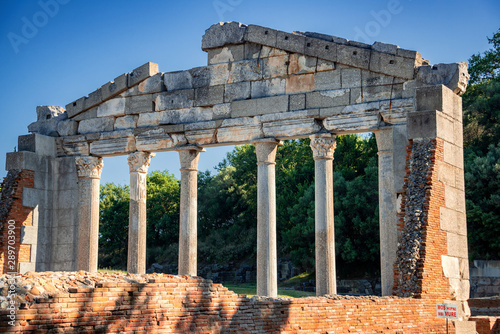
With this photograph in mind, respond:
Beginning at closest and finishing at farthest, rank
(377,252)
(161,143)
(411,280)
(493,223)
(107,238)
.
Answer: (411,280) → (161,143) → (493,223) → (377,252) → (107,238)

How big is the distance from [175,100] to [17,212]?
665cm

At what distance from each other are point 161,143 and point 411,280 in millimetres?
10415

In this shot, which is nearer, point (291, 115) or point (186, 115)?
point (291, 115)

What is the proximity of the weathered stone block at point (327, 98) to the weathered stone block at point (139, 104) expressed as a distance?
5.75 metres

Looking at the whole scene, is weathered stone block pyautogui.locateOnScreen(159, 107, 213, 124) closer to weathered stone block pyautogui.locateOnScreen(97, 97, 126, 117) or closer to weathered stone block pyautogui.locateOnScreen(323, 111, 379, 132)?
weathered stone block pyautogui.locateOnScreen(97, 97, 126, 117)

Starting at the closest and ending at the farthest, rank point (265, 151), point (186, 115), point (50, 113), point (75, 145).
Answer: point (265, 151) < point (186, 115) < point (75, 145) < point (50, 113)

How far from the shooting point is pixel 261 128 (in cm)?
2275

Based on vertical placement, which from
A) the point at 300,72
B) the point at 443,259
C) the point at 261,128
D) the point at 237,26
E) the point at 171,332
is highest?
the point at 237,26

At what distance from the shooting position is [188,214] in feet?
77.2

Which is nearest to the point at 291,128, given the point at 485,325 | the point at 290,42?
the point at 290,42

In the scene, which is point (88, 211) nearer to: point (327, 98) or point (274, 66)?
point (274, 66)

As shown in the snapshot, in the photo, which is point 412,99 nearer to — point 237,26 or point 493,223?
point 237,26

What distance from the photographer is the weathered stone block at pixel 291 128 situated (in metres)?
22.0

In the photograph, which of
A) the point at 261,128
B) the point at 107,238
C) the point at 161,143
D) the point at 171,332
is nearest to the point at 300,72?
the point at 261,128
